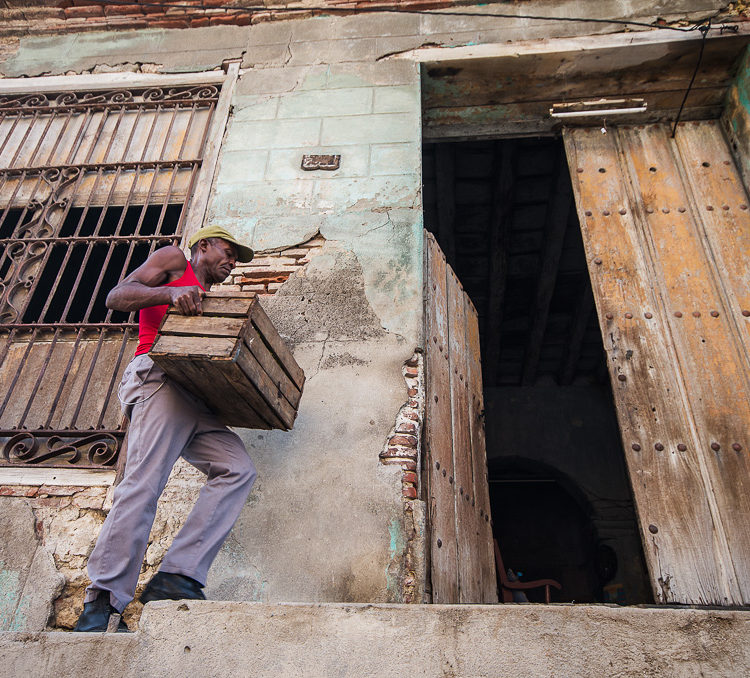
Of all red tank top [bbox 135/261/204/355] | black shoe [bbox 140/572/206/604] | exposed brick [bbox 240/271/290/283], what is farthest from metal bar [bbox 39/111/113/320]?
black shoe [bbox 140/572/206/604]

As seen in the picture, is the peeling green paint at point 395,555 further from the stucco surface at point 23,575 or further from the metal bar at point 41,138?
the metal bar at point 41,138

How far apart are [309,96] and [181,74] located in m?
1.06

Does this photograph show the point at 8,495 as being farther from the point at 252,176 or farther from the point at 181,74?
the point at 181,74

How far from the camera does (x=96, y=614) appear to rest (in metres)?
2.02

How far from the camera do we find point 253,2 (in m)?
4.76

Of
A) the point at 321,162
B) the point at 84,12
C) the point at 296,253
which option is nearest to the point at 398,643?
the point at 296,253

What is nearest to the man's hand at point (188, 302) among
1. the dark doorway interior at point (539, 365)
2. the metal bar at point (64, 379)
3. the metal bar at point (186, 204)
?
the metal bar at point (64, 379)

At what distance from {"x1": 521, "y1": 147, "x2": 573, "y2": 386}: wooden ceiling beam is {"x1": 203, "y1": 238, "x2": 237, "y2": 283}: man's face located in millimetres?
3582

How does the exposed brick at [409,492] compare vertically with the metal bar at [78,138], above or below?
below

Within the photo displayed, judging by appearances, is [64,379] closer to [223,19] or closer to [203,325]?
[203,325]

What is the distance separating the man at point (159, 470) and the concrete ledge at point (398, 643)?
19 cm

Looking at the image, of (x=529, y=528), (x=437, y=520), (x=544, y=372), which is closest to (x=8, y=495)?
(x=437, y=520)

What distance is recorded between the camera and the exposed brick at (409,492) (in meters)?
2.79

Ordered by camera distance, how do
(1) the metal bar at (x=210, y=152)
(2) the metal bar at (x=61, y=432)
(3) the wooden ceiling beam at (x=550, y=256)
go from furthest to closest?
(3) the wooden ceiling beam at (x=550, y=256) < (1) the metal bar at (x=210, y=152) < (2) the metal bar at (x=61, y=432)
